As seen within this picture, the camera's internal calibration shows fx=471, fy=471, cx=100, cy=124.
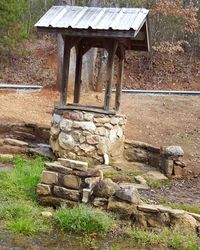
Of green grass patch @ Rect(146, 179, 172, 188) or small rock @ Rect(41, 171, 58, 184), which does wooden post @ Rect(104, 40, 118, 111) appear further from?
small rock @ Rect(41, 171, 58, 184)

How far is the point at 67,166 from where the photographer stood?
657 centimetres

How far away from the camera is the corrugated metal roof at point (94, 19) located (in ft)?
28.1

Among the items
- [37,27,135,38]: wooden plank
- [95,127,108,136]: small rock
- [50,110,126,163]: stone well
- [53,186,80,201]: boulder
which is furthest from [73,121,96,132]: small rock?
[53,186,80,201]: boulder

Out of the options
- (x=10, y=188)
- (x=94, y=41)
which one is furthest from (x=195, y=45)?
(x=10, y=188)

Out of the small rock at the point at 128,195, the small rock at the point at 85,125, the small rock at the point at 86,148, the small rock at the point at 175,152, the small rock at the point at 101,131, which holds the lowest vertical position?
the small rock at the point at 128,195

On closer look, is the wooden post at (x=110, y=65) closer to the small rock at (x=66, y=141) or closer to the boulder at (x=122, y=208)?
the small rock at (x=66, y=141)

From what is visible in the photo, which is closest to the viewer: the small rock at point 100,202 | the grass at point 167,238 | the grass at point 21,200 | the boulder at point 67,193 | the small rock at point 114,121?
the grass at point 167,238

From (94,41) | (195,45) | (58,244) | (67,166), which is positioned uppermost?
(195,45)

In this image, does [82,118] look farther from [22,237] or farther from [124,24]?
[22,237]

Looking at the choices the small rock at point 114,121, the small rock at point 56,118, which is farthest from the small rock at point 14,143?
the small rock at point 114,121

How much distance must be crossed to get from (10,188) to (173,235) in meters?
2.62

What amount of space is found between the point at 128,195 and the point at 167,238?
30.4 inches

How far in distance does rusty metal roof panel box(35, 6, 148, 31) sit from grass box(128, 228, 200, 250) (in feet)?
13.2

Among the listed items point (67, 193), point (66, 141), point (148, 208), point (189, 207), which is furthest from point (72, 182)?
point (66, 141)
